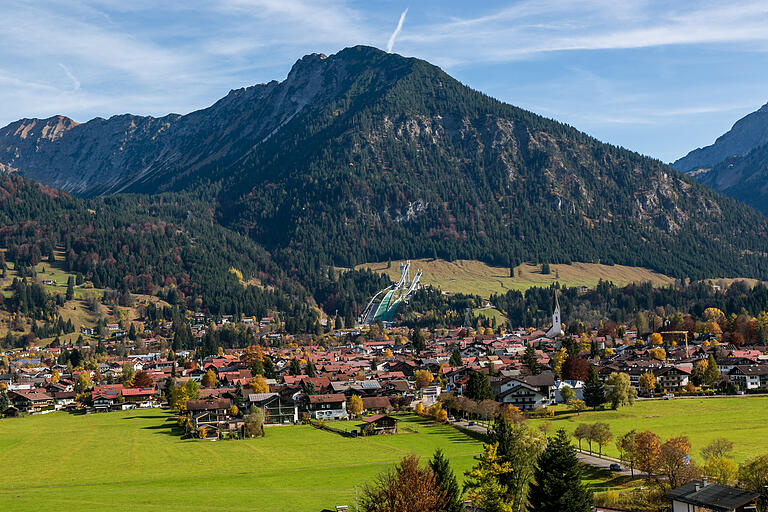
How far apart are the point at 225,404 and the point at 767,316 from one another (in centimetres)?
12456

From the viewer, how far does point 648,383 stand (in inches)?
5197

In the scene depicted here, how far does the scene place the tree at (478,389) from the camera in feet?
378

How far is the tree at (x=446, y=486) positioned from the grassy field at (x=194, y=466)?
11.7 meters

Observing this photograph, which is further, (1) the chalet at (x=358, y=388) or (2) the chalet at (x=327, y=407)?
(1) the chalet at (x=358, y=388)

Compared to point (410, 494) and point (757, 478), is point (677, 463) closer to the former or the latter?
point (757, 478)

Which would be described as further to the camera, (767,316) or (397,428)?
(767,316)

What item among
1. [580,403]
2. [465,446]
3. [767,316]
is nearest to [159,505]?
[465,446]

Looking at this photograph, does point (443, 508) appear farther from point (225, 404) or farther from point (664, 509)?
point (225, 404)

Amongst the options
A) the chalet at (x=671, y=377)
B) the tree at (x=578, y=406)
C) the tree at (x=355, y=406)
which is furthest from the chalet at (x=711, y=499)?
the chalet at (x=671, y=377)

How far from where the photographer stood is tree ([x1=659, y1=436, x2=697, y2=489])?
197 ft

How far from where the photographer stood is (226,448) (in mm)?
97188

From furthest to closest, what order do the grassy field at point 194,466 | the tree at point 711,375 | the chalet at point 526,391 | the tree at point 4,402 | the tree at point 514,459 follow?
1. the tree at point 4,402
2. the tree at point 711,375
3. the chalet at point 526,391
4. the grassy field at point 194,466
5. the tree at point 514,459

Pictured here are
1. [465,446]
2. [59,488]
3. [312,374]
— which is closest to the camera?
[59,488]

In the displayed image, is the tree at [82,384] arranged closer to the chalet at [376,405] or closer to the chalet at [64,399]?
the chalet at [64,399]
